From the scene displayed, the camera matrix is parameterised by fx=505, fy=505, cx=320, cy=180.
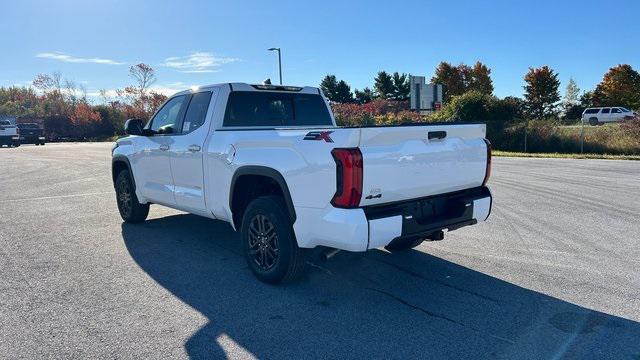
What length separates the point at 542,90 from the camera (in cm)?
6225

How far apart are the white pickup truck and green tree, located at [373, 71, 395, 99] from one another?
2980 inches

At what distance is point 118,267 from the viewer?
5.38 metres

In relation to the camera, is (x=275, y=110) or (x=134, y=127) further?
(x=134, y=127)

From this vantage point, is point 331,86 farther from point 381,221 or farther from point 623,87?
point 381,221

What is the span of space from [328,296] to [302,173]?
1141 mm

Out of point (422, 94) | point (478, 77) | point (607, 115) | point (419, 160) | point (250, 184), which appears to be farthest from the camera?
point (478, 77)

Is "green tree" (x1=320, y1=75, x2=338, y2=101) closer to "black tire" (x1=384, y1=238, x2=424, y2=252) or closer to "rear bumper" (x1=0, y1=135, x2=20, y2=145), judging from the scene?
"rear bumper" (x1=0, y1=135, x2=20, y2=145)

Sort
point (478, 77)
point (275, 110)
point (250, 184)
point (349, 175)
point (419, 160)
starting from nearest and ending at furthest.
Answer: point (349, 175)
point (419, 160)
point (250, 184)
point (275, 110)
point (478, 77)

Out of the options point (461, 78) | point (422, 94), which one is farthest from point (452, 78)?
point (422, 94)

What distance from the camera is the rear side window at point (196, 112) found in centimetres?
573

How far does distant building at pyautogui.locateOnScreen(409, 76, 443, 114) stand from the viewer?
27906 millimetres

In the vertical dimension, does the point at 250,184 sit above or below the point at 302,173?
below

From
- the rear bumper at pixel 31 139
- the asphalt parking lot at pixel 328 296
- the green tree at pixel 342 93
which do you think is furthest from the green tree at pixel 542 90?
the asphalt parking lot at pixel 328 296

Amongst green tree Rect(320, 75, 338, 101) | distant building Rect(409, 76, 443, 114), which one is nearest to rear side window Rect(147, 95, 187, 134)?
distant building Rect(409, 76, 443, 114)
